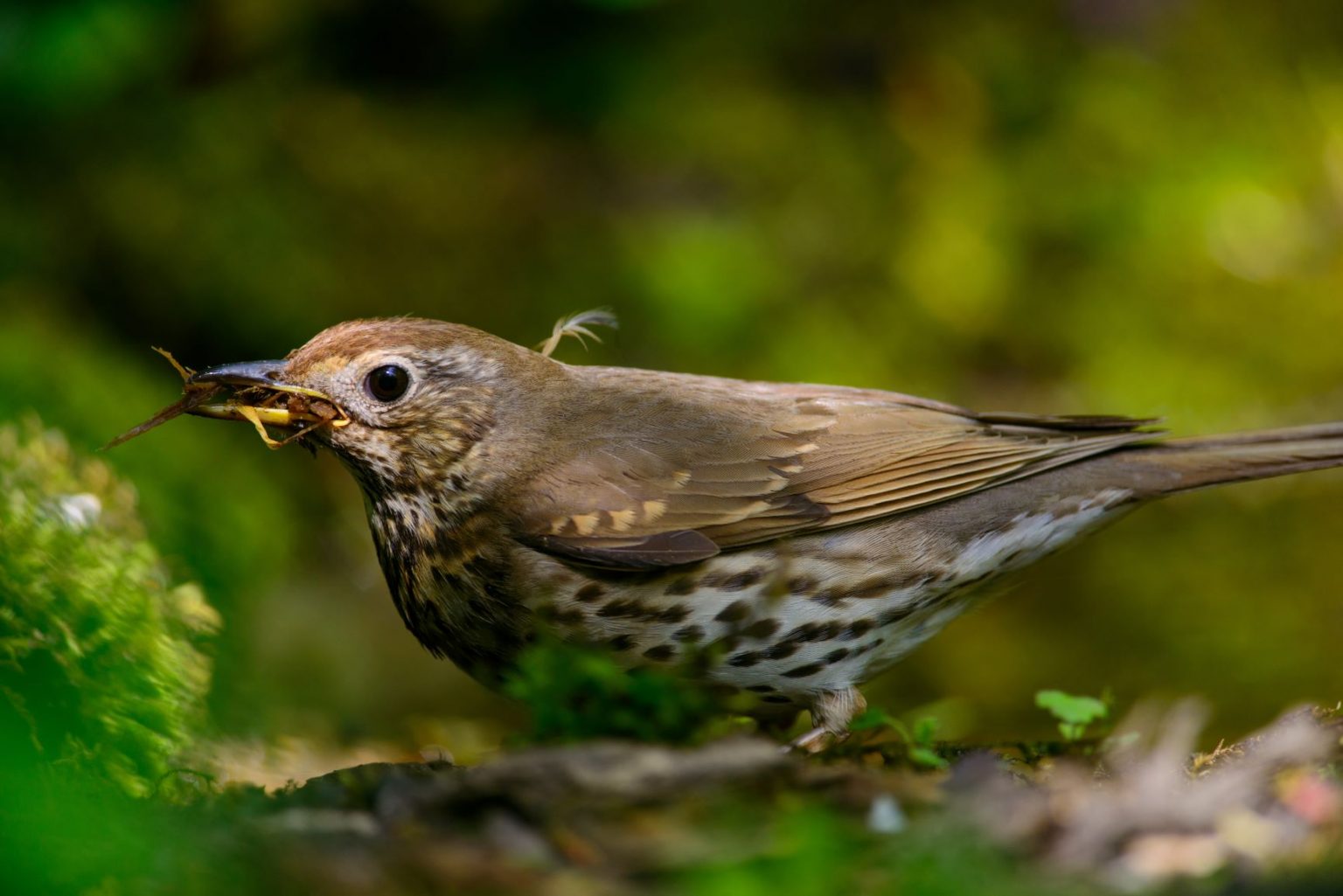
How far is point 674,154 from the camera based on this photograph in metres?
6.38

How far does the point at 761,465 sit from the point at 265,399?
122cm

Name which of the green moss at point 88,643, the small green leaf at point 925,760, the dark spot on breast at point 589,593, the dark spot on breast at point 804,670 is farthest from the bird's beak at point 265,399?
the small green leaf at point 925,760

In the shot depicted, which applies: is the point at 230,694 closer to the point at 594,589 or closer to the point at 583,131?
the point at 594,589

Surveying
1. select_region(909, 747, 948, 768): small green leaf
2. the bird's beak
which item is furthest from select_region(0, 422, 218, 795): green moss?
select_region(909, 747, 948, 768): small green leaf

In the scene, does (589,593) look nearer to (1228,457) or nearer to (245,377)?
(245,377)

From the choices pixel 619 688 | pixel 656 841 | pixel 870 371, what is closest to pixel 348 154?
pixel 870 371

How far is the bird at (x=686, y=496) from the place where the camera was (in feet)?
9.92

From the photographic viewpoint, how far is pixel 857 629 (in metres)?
3.20

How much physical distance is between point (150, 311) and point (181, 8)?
135 cm

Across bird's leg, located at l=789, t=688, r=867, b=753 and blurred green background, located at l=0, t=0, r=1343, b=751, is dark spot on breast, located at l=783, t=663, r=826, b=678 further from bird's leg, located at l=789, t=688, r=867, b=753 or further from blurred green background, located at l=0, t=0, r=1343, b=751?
blurred green background, located at l=0, t=0, r=1343, b=751

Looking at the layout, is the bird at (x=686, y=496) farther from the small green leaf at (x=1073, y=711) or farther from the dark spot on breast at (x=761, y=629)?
the small green leaf at (x=1073, y=711)

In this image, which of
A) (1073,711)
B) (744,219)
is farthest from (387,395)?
(744,219)

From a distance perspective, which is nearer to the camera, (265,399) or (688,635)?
(688,635)

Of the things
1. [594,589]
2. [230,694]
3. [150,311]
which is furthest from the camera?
[150,311]
